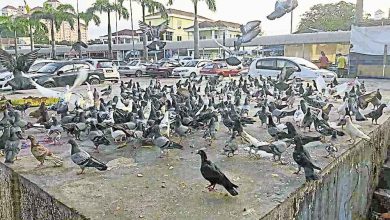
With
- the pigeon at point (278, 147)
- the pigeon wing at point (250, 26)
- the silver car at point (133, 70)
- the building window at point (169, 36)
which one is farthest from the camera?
the building window at point (169, 36)

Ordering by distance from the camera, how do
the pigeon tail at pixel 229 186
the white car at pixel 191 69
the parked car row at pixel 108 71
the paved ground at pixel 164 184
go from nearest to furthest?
1. the paved ground at pixel 164 184
2. the pigeon tail at pixel 229 186
3. the parked car row at pixel 108 71
4. the white car at pixel 191 69

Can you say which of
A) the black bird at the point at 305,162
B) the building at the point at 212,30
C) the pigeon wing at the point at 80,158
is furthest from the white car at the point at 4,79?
the building at the point at 212,30

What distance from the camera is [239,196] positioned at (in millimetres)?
3980

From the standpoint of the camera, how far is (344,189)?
5.34 meters

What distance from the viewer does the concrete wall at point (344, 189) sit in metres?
4.09

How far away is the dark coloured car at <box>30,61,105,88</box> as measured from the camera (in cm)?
1581

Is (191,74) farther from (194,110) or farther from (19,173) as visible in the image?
(19,173)

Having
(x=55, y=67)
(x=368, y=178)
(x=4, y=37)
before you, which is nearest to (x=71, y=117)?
(x=368, y=178)

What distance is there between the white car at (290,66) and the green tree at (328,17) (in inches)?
932

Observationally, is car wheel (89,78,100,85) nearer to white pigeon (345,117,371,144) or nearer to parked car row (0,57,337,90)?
parked car row (0,57,337,90)

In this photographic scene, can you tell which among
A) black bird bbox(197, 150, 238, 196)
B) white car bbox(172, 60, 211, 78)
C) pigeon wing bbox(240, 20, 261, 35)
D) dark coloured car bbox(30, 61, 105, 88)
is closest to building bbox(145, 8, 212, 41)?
white car bbox(172, 60, 211, 78)

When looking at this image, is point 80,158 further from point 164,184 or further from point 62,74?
point 62,74

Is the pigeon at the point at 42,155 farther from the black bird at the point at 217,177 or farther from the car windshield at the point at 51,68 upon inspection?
the car windshield at the point at 51,68

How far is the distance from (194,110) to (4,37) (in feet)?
208
